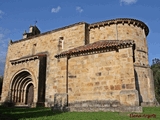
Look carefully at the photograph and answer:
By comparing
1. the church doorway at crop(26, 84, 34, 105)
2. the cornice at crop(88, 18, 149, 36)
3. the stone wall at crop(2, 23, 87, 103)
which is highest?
the cornice at crop(88, 18, 149, 36)

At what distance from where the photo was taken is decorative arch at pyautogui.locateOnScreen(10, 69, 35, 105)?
1919cm

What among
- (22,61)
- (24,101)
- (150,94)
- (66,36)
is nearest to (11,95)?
(24,101)

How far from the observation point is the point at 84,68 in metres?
10.5

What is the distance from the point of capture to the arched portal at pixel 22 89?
19.2 metres

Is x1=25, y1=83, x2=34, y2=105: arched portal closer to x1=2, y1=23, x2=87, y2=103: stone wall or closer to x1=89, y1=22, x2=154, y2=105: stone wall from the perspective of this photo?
x1=2, y1=23, x2=87, y2=103: stone wall

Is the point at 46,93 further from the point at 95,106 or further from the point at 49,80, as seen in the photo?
the point at 95,106

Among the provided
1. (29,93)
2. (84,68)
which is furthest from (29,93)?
(84,68)

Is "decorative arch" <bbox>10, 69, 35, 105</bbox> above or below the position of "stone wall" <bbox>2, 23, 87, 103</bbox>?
below

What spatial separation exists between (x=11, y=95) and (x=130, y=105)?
49.1ft

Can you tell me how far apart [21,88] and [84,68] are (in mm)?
11919

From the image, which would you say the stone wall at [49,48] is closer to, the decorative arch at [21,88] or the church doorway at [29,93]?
the decorative arch at [21,88]

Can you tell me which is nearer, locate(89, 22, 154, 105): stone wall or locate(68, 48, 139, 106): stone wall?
locate(68, 48, 139, 106): stone wall

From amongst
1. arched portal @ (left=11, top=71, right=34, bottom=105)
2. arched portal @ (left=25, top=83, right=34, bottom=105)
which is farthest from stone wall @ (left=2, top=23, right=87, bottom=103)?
arched portal @ (left=25, top=83, right=34, bottom=105)

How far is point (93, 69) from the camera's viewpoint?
33.3 ft
